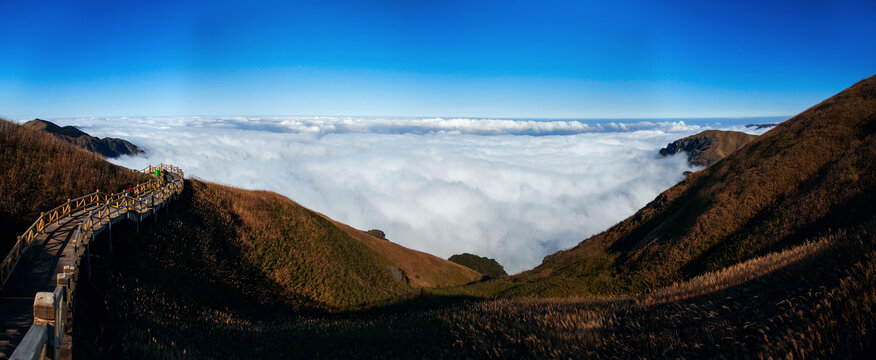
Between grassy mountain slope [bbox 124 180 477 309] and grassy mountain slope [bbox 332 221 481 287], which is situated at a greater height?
grassy mountain slope [bbox 124 180 477 309]

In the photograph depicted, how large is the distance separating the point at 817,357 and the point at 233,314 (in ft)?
62.8

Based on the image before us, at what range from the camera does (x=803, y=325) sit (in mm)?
5477

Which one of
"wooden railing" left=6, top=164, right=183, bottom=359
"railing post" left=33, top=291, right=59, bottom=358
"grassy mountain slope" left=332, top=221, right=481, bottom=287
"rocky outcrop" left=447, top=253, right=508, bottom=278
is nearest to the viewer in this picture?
"wooden railing" left=6, top=164, right=183, bottom=359

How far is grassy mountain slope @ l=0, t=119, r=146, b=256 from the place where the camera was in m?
14.8

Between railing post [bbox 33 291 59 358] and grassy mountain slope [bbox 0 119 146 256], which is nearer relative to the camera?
railing post [bbox 33 291 59 358]

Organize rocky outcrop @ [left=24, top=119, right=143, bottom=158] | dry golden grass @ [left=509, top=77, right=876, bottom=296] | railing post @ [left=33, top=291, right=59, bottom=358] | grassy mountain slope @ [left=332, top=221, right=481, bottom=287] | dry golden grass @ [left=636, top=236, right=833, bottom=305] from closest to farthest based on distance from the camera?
railing post @ [left=33, top=291, right=59, bottom=358] → dry golden grass @ [left=636, top=236, right=833, bottom=305] → dry golden grass @ [left=509, top=77, right=876, bottom=296] → grassy mountain slope @ [left=332, top=221, right=481, bottom=287] → rocky outcrop @ [left=24, top=119, right=143, bottom=158]

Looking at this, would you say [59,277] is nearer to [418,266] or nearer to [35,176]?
[35,176]

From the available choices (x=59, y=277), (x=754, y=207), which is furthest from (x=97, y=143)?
(x=754, y=207)

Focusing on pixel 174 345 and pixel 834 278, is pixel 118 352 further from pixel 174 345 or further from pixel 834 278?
pixel 834 278

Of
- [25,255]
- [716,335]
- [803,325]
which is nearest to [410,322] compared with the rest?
[716,335]

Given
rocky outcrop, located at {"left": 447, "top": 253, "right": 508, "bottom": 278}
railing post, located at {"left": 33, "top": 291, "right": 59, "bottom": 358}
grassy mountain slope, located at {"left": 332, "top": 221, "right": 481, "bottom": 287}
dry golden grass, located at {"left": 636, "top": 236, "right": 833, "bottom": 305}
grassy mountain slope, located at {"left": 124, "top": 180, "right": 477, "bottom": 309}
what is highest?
railing post, located at {"left": 33, "top": 291, "right": 59, "bottom": 358}

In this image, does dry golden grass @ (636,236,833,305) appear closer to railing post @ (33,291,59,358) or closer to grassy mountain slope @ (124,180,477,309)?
railing post @ (33,291,59,358)

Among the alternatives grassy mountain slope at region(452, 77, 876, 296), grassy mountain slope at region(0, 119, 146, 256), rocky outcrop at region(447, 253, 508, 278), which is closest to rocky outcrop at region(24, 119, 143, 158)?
grassy mountain slope at region(0, 119, 146, 256)

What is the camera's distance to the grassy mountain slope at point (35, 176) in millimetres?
14750
